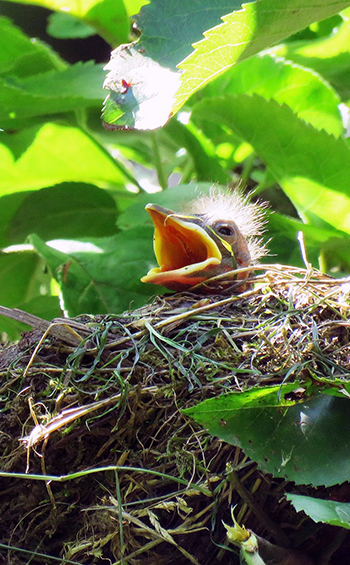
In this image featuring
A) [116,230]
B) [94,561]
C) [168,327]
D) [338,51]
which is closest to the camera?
[94,561]

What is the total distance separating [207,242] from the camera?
4.17 ft

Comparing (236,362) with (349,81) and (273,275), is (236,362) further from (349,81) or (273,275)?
(349,81)

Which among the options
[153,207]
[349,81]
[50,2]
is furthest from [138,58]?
[349,81]

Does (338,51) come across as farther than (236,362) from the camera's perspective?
Yes

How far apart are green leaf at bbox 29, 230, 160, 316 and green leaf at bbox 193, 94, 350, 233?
0.95 ft

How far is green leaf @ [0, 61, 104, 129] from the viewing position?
4.34 ft

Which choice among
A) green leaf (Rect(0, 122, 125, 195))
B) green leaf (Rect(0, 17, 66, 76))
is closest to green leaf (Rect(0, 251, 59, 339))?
green leaf (Rect(0, 122, 125, 195))

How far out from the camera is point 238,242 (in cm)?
142

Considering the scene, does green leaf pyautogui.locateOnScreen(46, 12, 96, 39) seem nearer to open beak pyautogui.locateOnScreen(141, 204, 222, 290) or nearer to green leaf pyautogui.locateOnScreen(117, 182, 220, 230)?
green leaf pyautogui.locateOnScreen(117, 182, 220, 230)

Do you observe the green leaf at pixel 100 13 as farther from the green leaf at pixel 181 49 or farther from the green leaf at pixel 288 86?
the green leaf at pixel 181 49

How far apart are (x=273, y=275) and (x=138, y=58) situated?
0.45 metres

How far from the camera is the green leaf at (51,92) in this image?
1.32 meters

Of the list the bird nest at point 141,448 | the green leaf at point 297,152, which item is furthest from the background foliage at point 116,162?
the bird nest at point 141,448

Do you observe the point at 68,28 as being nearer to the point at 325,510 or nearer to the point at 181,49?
the point at 181,49
